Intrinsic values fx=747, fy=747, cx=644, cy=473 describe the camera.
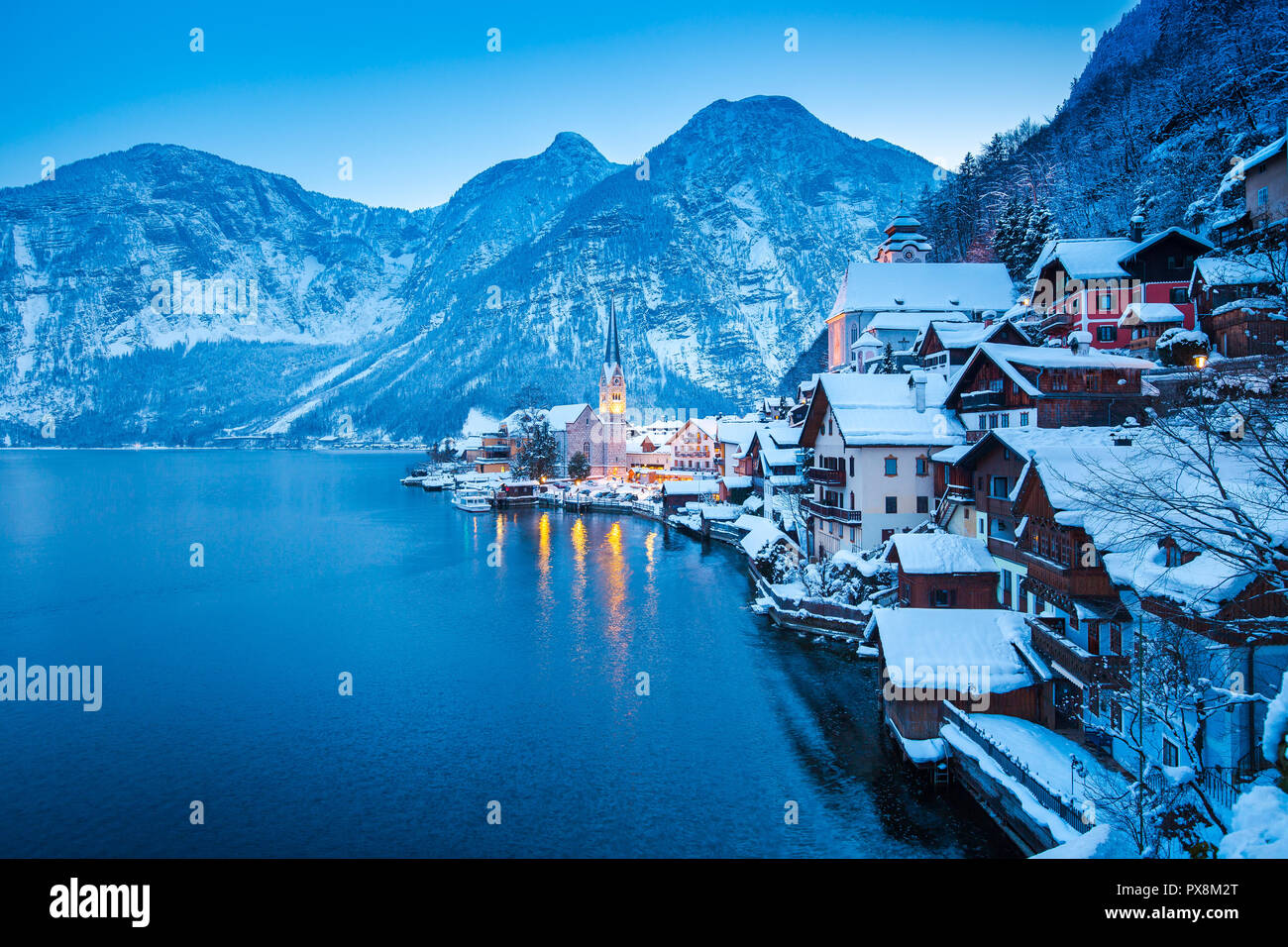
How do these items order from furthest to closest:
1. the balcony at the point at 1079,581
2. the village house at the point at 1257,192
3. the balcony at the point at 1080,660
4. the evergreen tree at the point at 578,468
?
1. the evergreen tree at the point at 578,468
2. the village house at the point at 1257,192
3. the balcony at the point at 1079,581
4. the balcony at the point at 1080,660

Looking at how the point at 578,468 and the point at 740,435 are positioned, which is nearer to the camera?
the point at 740,435

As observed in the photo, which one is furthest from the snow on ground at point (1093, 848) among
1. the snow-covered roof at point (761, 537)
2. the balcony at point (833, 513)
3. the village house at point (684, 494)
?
the village house at point (684, 494)

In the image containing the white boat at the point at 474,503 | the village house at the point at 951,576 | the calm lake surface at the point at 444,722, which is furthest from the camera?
the white boat at the point at 474,503

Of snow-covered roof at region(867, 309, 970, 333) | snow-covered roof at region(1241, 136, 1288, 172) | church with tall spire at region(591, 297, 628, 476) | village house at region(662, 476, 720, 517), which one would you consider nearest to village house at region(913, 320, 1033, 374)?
snow-covered roof at region(1241, 136, 1288, 172)

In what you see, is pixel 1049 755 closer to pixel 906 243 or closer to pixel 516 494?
pixel 906 243

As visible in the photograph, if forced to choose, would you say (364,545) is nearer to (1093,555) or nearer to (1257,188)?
(1093,555)

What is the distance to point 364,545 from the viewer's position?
6228 centimetres

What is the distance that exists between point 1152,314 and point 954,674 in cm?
2575

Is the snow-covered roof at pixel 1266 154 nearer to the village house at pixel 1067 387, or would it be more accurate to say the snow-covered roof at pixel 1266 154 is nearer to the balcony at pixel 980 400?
the village house at pixel 1067 387

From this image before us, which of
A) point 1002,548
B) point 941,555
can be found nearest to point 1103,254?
point 1002,548

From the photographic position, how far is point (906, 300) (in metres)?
63.1

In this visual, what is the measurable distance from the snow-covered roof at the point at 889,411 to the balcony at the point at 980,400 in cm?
141

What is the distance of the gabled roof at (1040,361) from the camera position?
27812 mm

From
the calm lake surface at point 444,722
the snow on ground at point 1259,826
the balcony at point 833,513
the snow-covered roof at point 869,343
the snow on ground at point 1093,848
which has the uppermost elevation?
the snow-covered roof at point 869,343
